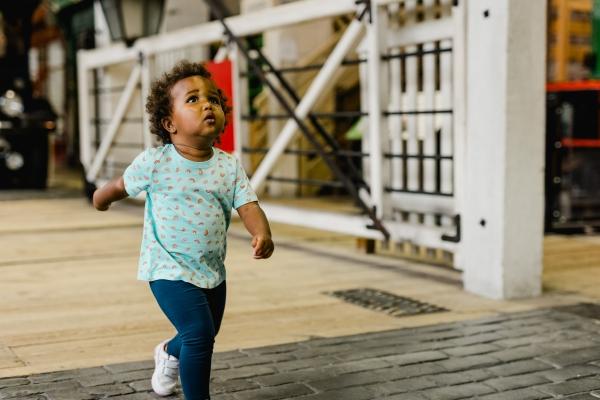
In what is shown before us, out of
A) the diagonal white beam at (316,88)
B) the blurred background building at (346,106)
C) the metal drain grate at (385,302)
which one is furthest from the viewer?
the diagonal white beam at (316,88)

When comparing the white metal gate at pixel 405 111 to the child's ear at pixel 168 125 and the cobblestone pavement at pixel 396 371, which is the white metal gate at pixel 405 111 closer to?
the cobblestone pavement at pixel 396 371

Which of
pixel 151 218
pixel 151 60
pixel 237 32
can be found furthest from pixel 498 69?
pixel 151 60

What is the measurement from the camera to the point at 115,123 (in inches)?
337

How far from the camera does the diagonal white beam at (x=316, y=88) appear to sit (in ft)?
17.0

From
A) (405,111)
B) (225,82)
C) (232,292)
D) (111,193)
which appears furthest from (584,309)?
(225,82)

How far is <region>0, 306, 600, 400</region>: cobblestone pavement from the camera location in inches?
108

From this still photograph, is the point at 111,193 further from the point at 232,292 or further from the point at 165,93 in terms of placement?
the point at 232,292

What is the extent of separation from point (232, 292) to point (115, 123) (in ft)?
14.8

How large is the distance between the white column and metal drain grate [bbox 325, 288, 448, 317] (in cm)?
41

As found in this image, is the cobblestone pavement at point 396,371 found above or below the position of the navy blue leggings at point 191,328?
below

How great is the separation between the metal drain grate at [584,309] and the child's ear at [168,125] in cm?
219

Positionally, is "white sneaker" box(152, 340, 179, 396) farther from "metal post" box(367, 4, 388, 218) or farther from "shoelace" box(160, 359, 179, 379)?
"metal post" box(367, 4, 388, 218)

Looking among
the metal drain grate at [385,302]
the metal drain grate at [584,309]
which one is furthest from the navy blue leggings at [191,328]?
the metal drain grate at [584,309]

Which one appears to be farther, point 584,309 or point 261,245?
point 584,309
